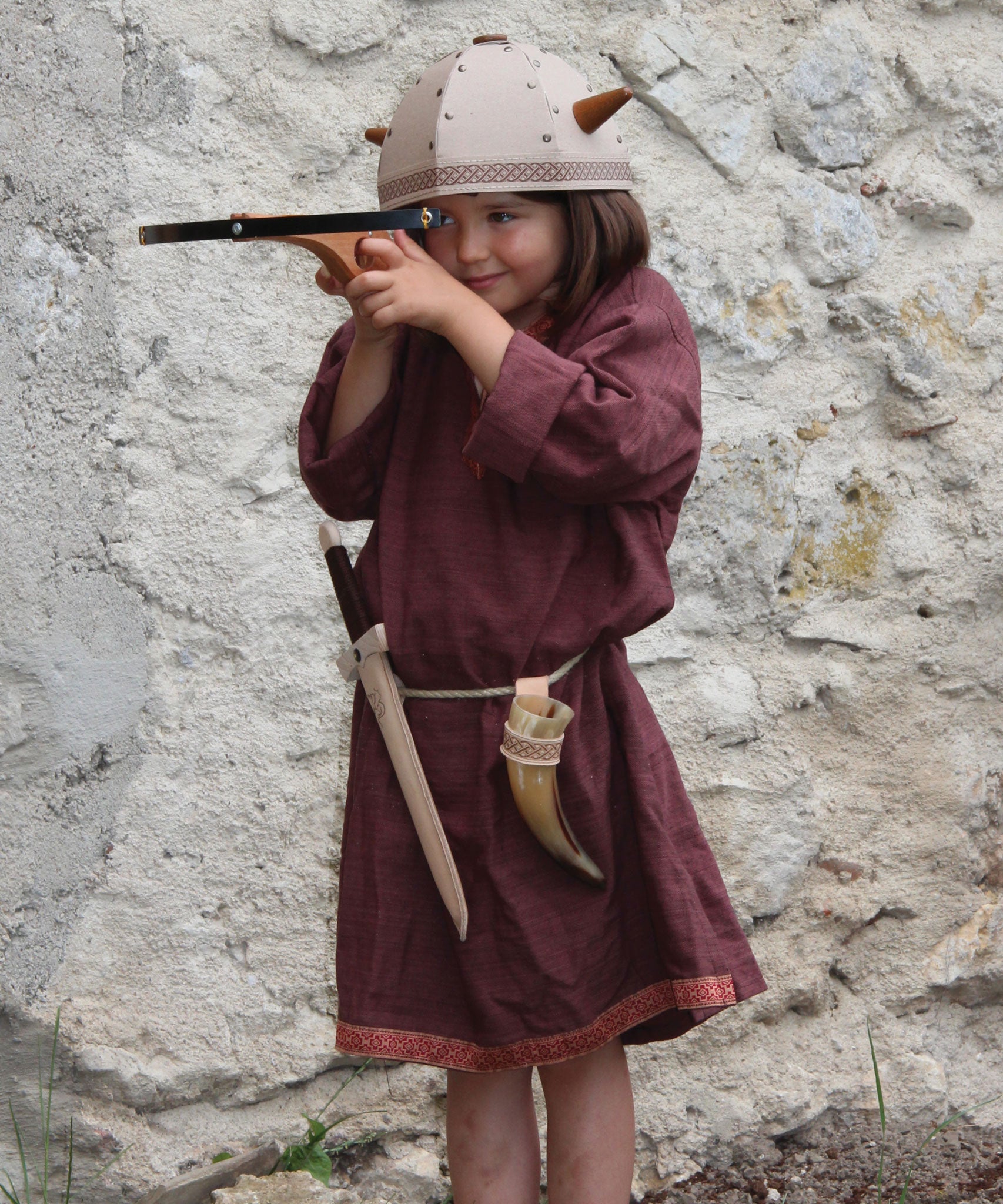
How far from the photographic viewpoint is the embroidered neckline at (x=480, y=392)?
1357 mm

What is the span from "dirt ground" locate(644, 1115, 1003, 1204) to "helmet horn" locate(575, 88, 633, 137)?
4.70 ft

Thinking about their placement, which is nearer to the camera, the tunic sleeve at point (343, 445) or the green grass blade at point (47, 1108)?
the tunic sleeve at point (343, 445)

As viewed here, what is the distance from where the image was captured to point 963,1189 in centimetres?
189

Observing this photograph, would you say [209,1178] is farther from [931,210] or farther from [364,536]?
[931,210]

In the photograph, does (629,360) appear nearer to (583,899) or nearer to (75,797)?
(583,899)

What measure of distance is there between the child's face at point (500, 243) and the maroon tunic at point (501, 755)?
0.07 meters

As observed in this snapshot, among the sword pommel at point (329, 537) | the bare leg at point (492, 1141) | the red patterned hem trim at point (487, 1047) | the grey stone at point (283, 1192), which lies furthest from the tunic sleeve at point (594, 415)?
the grey stone at point (283, 1192)

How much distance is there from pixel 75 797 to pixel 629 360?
3.15 feet

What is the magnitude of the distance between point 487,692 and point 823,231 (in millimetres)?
1043

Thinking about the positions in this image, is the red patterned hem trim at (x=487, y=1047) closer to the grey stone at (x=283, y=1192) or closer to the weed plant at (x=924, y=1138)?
the grey stone at (x=283, y=1192)

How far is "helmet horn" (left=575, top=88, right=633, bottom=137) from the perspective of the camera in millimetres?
1280

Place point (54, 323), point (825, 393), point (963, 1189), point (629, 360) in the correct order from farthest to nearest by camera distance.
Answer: point (825, 393), point (963, 1189), point (54, 323), point (629, 360)


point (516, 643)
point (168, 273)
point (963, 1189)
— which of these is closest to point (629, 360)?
point (516, 643)

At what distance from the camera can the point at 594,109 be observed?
1291mm
